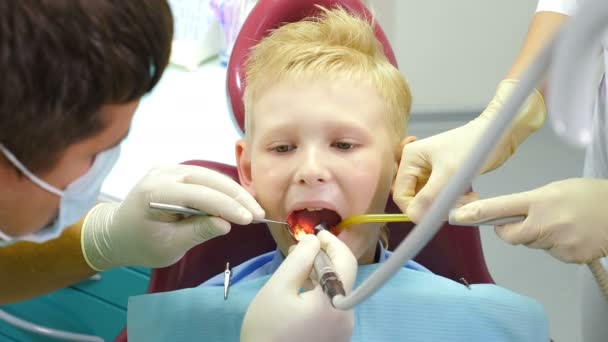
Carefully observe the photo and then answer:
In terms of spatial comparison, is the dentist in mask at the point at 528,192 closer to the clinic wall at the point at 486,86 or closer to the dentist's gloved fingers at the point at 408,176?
the dentist's gloved fingers at the point at 408,176

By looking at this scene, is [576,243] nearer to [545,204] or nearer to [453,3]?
[545,204]

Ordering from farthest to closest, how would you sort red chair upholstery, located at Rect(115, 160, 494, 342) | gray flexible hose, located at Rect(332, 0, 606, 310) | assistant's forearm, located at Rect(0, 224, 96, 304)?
1. red chair upholstery, located at Rect(115, 160, 494, 342)
2. assistant's forearm, located at Rect(0, 224, 96, 304)
3. gray flexible hose, located at Rect(332, 0, 606, 310)

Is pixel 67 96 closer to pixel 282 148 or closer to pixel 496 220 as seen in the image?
pixel 282 148

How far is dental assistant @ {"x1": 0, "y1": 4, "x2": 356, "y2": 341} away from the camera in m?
0.74

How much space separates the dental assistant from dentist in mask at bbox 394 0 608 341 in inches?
9.5

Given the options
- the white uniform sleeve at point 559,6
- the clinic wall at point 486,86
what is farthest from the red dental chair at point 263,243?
the clinic wall at point 486,86

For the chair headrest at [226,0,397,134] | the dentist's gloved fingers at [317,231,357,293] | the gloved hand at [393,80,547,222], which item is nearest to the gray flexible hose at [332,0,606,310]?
the dentist's gloved fingers at [317,231,357,293]

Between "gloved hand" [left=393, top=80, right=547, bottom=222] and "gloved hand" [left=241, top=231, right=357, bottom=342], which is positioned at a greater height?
"gloved hand" [left=393, top=80, right=547, bottom=222]

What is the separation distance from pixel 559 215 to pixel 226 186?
570 millimetres

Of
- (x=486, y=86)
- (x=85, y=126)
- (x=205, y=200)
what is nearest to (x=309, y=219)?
(x=205, y=200)

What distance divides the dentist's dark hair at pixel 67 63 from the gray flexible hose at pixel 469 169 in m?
0.37

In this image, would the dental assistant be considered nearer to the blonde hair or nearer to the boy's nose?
the boy's nose

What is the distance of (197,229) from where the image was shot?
128cm

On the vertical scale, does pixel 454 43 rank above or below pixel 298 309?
below
